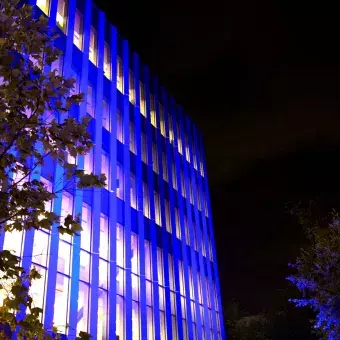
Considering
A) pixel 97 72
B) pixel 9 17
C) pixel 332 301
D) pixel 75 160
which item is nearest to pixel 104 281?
pixel 75 160

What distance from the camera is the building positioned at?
16.0 m

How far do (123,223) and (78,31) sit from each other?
10056 mm

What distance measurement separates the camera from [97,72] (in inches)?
860

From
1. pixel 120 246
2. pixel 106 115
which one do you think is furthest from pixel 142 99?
pixel 120 246

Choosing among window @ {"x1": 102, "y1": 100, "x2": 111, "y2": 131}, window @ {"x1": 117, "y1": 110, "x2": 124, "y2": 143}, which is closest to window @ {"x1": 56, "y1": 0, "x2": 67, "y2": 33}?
window @ {"x1": 102, "y1": 100, "x2": 111, "y2": 131}

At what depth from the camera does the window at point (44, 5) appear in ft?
61.1

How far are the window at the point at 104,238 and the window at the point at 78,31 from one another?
8.75m

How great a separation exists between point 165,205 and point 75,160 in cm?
928

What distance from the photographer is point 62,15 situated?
20.3 meters

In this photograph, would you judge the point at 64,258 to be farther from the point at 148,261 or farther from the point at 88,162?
the point at 148,261

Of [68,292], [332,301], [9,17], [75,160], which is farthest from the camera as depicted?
[332,301]

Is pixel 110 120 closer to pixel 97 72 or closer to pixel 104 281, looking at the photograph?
pixel 97 72

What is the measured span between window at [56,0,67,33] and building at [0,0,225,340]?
0.19 ft

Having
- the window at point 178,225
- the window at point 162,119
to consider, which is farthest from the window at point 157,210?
the window at point 162,119
